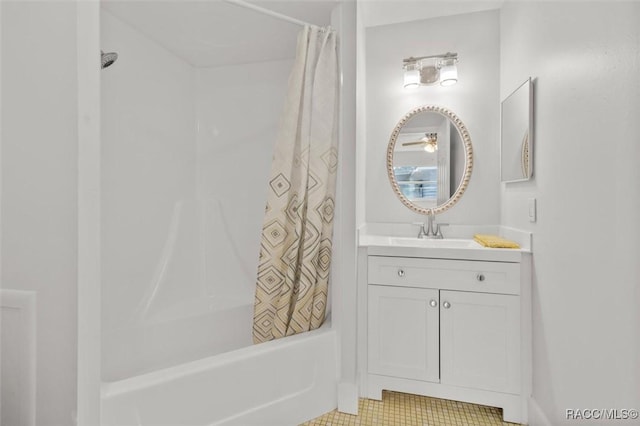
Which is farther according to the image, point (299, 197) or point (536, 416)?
point (299, 197)

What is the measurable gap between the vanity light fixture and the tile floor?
1974 millimetres

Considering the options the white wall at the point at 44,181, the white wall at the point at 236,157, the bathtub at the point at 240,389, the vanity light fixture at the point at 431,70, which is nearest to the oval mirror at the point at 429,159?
the vanity light fixture at the point at 431,70

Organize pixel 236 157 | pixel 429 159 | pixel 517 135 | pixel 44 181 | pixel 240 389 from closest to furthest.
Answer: pixel 44 181 < pixel 240 389 < pixel 517 135 < pixel 429 159 < pixel 236 157

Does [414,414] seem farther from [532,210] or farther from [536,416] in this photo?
[532,210]

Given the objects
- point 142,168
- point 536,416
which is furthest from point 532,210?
point 142,168

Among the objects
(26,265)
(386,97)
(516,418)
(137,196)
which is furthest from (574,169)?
(137,196)

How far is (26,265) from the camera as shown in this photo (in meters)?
1.12

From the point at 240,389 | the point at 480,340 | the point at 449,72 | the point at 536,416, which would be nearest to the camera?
the point at 240,389

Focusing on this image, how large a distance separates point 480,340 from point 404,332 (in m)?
0.38

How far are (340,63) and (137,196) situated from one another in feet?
4.52

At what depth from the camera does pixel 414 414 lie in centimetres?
174

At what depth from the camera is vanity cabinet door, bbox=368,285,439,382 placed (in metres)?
1.76

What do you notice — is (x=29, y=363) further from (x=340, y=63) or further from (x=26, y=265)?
(x=340, y=63)

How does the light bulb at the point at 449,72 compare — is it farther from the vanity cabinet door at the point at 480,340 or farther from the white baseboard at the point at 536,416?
the white baseboard at the point at 536,416
